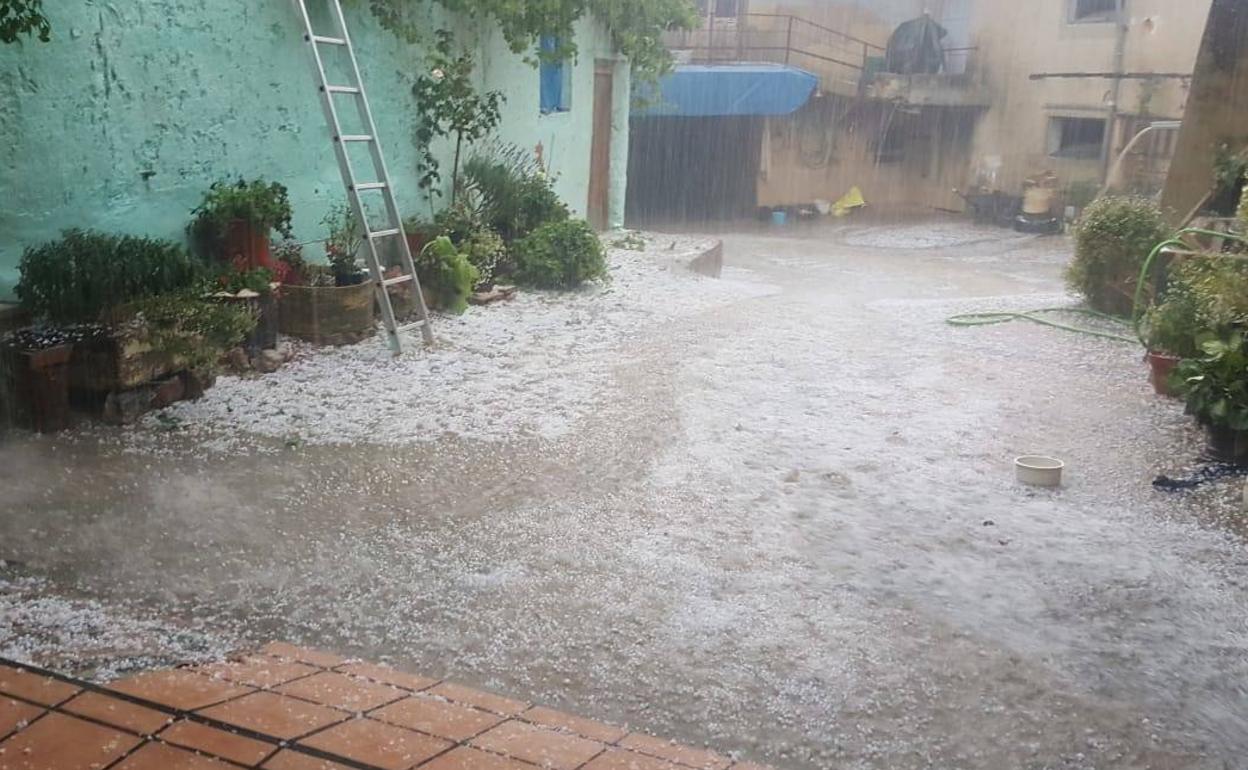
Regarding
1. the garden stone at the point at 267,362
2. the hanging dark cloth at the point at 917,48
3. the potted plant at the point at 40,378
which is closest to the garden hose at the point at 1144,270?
the garden stone at the point at 267,362

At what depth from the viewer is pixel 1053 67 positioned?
18.8 metres

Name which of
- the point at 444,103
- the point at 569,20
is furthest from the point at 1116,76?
the point at 444,103

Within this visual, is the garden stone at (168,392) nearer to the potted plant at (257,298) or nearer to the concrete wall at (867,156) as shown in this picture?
the potted plant at (257,298)

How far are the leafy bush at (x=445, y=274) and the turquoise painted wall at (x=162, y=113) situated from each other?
2.34ft

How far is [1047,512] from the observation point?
4.09m

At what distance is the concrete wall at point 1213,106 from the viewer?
7879 millimetres

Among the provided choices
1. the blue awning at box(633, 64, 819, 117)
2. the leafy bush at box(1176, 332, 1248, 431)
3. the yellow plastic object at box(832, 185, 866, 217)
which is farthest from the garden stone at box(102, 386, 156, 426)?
the yellow plastic object at box(832, 185, 866, 217)

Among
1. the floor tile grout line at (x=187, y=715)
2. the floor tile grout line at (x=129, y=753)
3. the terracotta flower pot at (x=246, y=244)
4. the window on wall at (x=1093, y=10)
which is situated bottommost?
the floor tile grout line at (x=187, y=715)

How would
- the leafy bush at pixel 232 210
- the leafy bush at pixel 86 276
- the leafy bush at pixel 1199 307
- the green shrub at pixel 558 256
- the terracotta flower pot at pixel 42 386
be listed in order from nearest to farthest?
the terracotta flower pot at pixel 42 386 < the leafy bush at pixel 86 276 < the leafy bush at pixel 1199 307 < the leafy bush at pixel 232 210 < the green shrub at pixel 558 256

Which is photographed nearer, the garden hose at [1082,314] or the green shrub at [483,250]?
the garden hose at [1082,314]

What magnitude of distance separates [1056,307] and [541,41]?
17.5 feet

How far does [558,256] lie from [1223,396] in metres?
5.05

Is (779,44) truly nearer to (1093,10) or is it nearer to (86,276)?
(1093,10)

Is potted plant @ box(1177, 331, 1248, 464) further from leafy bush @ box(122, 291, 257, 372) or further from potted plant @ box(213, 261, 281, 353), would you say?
potted plant @ box(213, 261, 281, 353)
